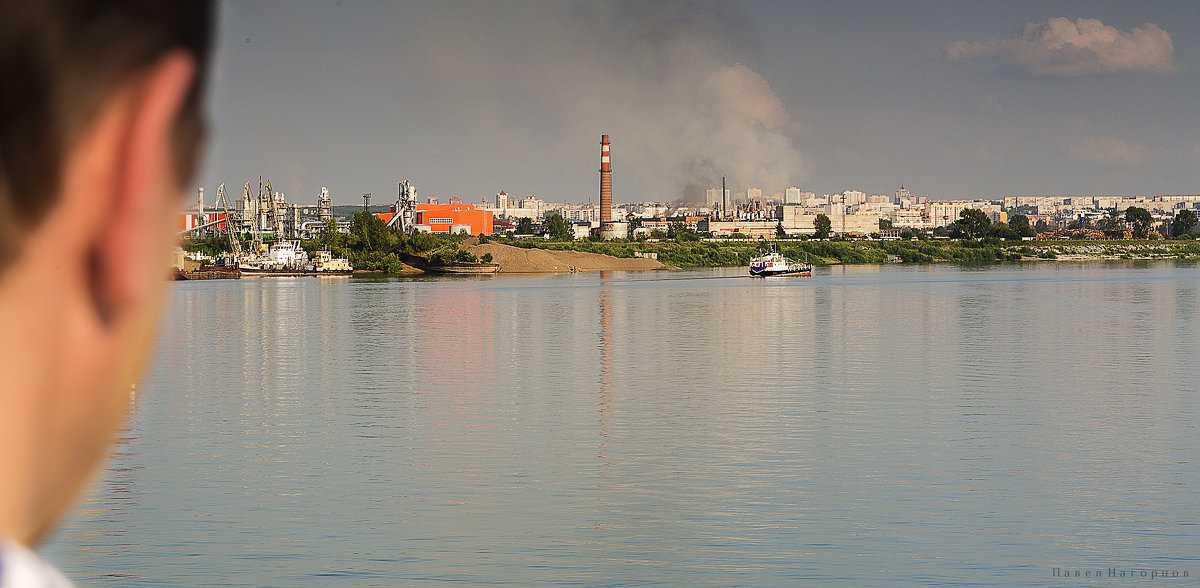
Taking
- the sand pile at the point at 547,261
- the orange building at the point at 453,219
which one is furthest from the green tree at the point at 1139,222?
the orange building at the point at 453,219

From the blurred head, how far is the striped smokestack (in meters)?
136

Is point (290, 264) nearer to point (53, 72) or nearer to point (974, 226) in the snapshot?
point (53, 72)

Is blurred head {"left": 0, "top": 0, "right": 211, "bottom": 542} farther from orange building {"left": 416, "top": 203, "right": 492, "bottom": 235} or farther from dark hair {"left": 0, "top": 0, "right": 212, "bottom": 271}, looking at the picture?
orange building {"left": 416, "top": 203, "right": 492, "bottom": 235}

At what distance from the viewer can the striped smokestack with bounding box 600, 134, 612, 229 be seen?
138750mm

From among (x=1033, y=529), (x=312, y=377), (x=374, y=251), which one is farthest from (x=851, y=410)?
(x=374, y=251)

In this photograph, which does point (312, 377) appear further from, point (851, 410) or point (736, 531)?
point (736, 531)

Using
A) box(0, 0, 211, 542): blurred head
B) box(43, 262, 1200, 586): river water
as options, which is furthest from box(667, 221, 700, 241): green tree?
box(0, 0, 211, 542): blurred head

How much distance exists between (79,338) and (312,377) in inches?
945

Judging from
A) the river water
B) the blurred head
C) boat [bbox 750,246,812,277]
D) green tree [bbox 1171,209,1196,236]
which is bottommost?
the river water

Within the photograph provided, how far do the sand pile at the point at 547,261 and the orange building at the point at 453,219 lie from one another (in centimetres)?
3418

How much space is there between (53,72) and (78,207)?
0.18 ft

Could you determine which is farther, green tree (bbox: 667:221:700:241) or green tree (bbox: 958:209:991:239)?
green tree (bbox: 958:209:991:239)

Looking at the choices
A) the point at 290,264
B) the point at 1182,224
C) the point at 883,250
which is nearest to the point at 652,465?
the point at 290,264

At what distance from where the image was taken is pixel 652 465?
14078 millimetres
